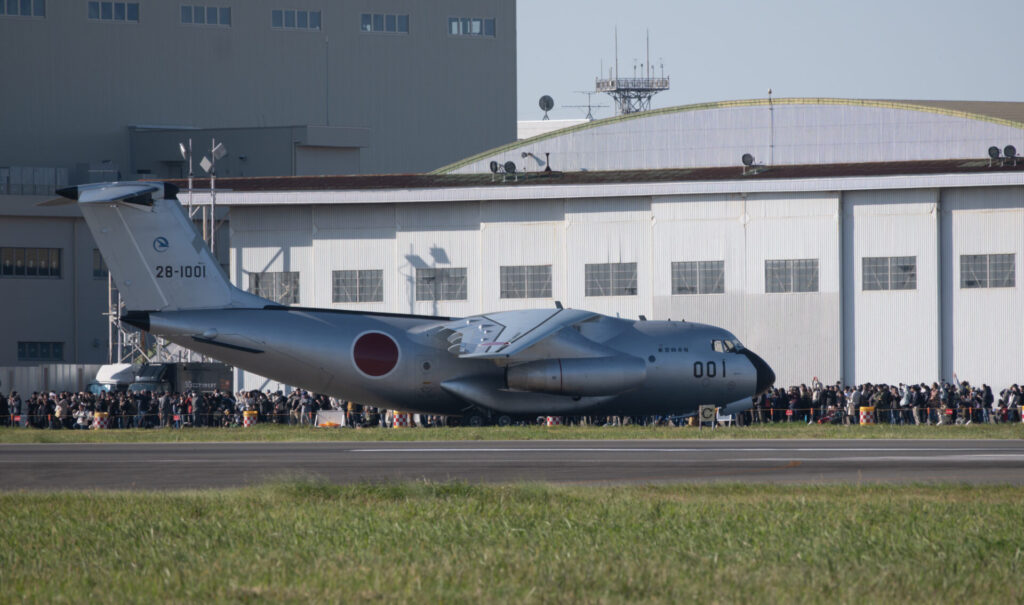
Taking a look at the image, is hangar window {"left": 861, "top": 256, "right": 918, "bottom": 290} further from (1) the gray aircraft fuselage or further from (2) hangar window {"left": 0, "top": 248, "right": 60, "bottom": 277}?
(2) hangar window {"left": 0, "top": 248, "right": 60, "bottom": 277}

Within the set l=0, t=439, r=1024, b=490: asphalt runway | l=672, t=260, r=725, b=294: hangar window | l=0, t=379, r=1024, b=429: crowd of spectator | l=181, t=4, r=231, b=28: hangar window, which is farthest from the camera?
l=181, t=4, r=231, b=28: hangar window

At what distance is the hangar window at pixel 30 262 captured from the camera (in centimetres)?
6781

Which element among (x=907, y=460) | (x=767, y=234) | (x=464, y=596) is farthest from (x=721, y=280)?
(x=464, y=596)

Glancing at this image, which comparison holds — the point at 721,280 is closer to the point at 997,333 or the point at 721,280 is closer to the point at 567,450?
the point at 997,333

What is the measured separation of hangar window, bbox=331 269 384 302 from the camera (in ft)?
178

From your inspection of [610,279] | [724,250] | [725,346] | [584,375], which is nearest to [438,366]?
[584,375]

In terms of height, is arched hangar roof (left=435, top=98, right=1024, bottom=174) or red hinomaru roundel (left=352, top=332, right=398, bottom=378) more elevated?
arched hangar roof (left=435, top=98, right=1024, bottom=174)

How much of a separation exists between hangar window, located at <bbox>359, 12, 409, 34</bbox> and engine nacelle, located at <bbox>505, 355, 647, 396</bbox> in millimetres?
53593

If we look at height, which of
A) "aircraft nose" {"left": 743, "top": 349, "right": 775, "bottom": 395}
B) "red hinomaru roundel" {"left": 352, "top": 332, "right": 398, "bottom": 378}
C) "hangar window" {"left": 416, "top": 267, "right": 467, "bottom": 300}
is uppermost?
"hangar window" {"left": 416, "top": 267, "right": 467, "bottom": 300}

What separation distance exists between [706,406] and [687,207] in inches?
583

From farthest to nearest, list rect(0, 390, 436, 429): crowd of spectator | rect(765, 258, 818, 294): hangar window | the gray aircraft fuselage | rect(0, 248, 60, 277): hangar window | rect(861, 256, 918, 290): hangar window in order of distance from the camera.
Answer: rect(0, 248, 60, 277): hangar window < rect(765, 258, 818, 294): hangar window < rect(861, 256, 918, 290): hangar window < rect(0, 390, 436, 429): crowd of spectator < the gray aircraft fuselage

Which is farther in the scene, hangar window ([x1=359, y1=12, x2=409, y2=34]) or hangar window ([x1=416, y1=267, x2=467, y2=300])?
hangar window ([x1=359, y1=12, x2=409, y2=34])

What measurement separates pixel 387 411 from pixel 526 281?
9294 millimetres

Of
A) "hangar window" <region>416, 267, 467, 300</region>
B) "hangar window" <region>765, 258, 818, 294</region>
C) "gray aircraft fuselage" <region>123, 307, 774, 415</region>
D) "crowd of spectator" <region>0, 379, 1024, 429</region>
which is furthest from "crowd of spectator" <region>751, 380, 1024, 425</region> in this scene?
"hangar window" <region>416, 267, 467, 300</region>
